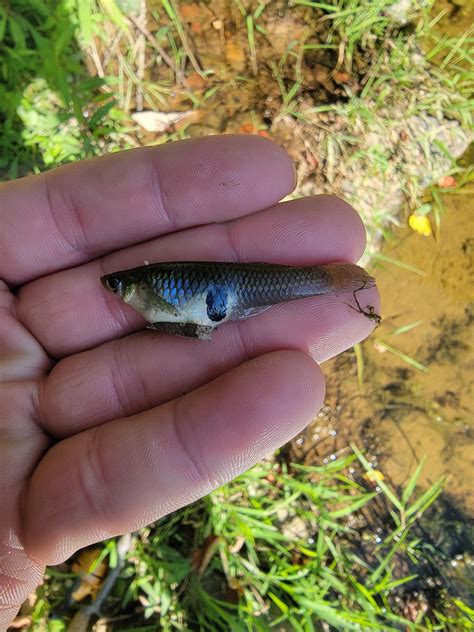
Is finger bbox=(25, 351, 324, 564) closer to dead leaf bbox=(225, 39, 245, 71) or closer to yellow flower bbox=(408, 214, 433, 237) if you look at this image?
yellow flower bbox=(408, 214, 433, 237)

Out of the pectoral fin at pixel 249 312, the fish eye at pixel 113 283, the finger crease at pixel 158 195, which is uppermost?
the finger crease at pixel 158 195

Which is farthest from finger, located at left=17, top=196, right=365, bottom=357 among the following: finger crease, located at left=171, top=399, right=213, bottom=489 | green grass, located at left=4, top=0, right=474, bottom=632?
green grass, located at left=4, top=0, right=474, bottom=632

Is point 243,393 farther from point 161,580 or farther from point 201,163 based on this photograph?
point 161,580

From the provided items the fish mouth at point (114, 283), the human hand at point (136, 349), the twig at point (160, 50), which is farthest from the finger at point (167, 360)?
the twig at point (160, 50)

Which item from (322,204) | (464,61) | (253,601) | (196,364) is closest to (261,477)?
(253,601)

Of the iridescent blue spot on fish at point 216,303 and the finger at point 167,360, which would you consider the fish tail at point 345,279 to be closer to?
the finger at point 167,360

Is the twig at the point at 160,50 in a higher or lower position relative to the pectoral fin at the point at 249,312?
higher
